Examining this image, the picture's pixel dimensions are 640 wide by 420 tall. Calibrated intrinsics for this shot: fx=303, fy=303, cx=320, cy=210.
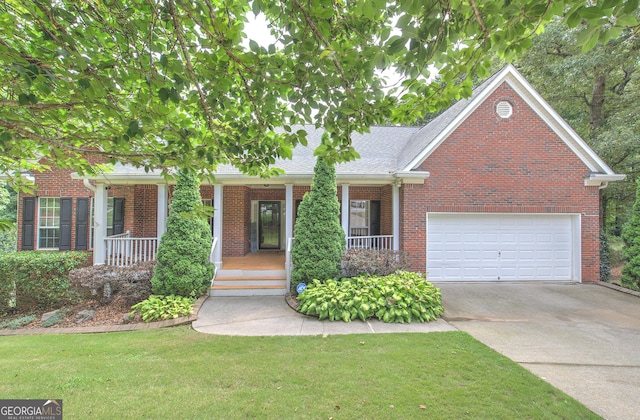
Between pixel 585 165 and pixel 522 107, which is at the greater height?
pixel 522 107

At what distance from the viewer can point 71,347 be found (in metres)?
4.93

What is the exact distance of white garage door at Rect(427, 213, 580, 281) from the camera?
30.1 feet

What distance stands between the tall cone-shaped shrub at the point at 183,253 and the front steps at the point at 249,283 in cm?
61

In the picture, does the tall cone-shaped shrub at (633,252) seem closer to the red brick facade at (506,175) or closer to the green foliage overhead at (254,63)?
the red brick facade at (506,175)

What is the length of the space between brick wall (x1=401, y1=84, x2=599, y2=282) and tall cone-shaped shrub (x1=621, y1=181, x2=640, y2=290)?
67 cm

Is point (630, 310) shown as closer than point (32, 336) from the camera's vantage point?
No

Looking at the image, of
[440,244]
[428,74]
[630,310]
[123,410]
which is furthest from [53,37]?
→ [630,310]

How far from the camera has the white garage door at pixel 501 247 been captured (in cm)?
919

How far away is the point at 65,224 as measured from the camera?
387 inches

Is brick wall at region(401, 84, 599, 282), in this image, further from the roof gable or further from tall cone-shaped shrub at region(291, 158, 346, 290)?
tall cone-shaped shrub at region(291, 158, 346, 290)

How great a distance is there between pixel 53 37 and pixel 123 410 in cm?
348

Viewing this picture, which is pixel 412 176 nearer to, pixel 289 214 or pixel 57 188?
pixel 289 214

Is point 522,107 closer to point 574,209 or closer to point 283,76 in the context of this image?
point 574,209

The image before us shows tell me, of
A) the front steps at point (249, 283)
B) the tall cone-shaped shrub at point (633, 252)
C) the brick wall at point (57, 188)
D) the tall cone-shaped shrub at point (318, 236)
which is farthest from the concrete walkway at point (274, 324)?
the tall cone-shaped shrub at point (633, 252)
